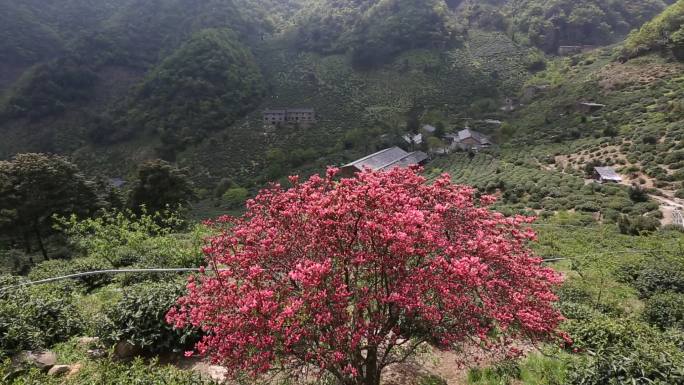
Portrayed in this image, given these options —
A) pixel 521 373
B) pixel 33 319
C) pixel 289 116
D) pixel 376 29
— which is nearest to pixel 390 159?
pixel 289 116

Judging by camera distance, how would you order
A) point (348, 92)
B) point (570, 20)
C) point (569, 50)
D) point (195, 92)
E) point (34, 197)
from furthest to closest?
point (570, 20) < point (569, 50) < point (348, 92) < point (195, 92) < point (34, 197)

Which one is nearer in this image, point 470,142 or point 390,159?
point 390,159

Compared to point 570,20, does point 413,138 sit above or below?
below

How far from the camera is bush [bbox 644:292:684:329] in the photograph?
9.09 metres

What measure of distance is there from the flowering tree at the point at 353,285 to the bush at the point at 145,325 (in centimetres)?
277

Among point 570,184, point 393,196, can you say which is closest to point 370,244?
point 393,196

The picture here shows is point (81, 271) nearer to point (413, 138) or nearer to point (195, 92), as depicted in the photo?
point (413, 138)

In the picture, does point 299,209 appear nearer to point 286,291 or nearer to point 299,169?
point 286,291

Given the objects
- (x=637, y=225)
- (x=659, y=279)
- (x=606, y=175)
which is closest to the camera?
(x=659, y=279)

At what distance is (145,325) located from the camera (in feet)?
23.1

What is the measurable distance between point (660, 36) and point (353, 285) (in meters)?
80.1

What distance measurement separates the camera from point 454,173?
136 ft

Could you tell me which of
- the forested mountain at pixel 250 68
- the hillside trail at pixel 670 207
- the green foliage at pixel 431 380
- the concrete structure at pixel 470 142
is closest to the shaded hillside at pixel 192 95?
the forested mountain at pixel 250 68

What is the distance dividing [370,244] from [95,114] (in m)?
77.4
